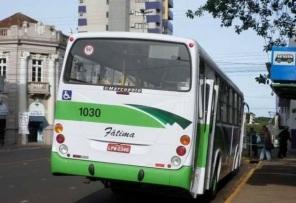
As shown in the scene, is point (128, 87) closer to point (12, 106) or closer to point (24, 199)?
point (24, 199)

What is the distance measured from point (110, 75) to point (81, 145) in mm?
1324

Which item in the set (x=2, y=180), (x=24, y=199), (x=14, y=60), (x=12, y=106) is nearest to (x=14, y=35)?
(x=14, y=60)

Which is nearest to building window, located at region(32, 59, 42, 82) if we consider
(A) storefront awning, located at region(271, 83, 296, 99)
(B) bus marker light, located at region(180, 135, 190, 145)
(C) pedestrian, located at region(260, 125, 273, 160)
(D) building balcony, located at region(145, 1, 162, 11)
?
(C) pedestrian, located at region(260, 125, 273, 160)

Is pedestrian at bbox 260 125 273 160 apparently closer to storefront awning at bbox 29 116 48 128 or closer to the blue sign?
the blue sign

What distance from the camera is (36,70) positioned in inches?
2594

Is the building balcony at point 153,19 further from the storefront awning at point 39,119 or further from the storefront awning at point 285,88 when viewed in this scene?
the storefront awning at point 285,88

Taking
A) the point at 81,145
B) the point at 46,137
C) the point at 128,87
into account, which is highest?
the point at 128,87

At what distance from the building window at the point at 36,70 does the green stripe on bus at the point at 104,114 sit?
55034 mm

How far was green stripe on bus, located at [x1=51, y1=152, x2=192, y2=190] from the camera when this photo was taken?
36.4 ft

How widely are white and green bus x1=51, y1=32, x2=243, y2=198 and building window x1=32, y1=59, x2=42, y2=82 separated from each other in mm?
54754

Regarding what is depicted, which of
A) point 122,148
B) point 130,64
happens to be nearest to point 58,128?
point 122,148

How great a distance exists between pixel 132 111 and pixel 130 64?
0.86m

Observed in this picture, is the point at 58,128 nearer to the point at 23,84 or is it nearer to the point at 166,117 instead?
the point at 166,117

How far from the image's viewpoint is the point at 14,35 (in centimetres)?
6512
